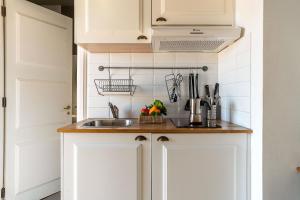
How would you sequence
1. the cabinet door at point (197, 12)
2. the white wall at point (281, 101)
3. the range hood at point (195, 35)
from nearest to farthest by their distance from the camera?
the white wall at point (281, 101)
the range hood at point (195, 35)
the cabinet door at point (197, 12)

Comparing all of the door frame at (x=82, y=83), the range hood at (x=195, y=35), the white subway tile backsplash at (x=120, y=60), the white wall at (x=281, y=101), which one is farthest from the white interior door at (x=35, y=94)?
the white wall at (x=281, y=101)

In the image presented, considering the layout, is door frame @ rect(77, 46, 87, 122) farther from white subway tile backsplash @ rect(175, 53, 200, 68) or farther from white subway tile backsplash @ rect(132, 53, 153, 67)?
white subway tile backsplash @ rect(175, 53, 200, 68)

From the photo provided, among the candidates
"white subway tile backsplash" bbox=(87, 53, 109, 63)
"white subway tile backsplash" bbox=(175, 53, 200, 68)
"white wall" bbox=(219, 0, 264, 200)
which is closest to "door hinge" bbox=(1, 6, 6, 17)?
"white subway tile backsplash" bbox=(87, 53, 109, 63)

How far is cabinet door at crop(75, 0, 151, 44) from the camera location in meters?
1.56

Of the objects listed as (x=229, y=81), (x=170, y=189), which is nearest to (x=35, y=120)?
(x=170, y=189)

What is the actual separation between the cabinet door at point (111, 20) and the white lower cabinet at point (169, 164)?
716 mm

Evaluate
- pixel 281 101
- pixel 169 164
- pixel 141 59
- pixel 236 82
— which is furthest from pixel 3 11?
pixel 281 101

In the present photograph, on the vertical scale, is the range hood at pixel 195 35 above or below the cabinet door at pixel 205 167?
above

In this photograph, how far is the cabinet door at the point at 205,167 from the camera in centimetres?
133

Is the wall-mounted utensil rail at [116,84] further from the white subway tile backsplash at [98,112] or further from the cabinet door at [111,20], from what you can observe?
the cabinet door at [111,20]

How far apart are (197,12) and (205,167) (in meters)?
Answer: 1.07

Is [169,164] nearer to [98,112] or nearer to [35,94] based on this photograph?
[98,112]

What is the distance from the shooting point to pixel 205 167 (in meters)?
1.33

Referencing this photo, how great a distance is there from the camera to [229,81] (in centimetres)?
172
